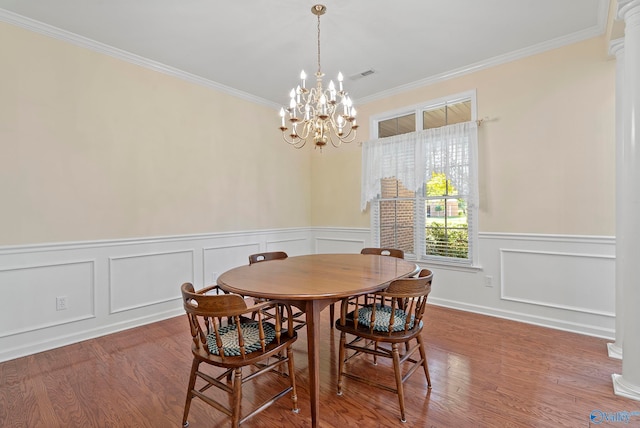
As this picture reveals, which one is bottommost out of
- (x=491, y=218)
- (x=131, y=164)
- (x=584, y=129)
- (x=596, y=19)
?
(x=491, y=218)

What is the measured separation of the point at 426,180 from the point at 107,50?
382 cm

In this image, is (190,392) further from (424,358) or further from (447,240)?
(447,240)

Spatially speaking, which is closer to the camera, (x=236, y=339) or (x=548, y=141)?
(x=236, y=339)

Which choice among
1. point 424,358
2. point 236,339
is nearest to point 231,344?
point 236,339

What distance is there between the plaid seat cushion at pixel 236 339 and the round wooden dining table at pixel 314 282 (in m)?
0.27

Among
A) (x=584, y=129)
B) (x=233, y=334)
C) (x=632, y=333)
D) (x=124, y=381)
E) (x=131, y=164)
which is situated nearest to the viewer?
(x=233, y=334)

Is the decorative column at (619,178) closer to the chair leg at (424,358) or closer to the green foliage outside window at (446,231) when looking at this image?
the green foliage outside window at (446,231)

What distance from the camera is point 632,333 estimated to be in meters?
2.05

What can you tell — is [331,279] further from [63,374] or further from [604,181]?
[604,181]

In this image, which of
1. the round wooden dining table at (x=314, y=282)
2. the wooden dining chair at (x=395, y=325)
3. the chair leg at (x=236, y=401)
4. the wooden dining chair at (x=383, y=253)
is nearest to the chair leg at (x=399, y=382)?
the wooden dining chair at (x=395, y=325)

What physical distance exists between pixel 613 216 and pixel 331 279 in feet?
9.12

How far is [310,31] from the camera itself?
2918mm

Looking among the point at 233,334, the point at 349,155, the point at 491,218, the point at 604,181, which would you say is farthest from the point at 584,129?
the point at 233,334

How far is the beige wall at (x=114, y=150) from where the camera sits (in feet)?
8.95
